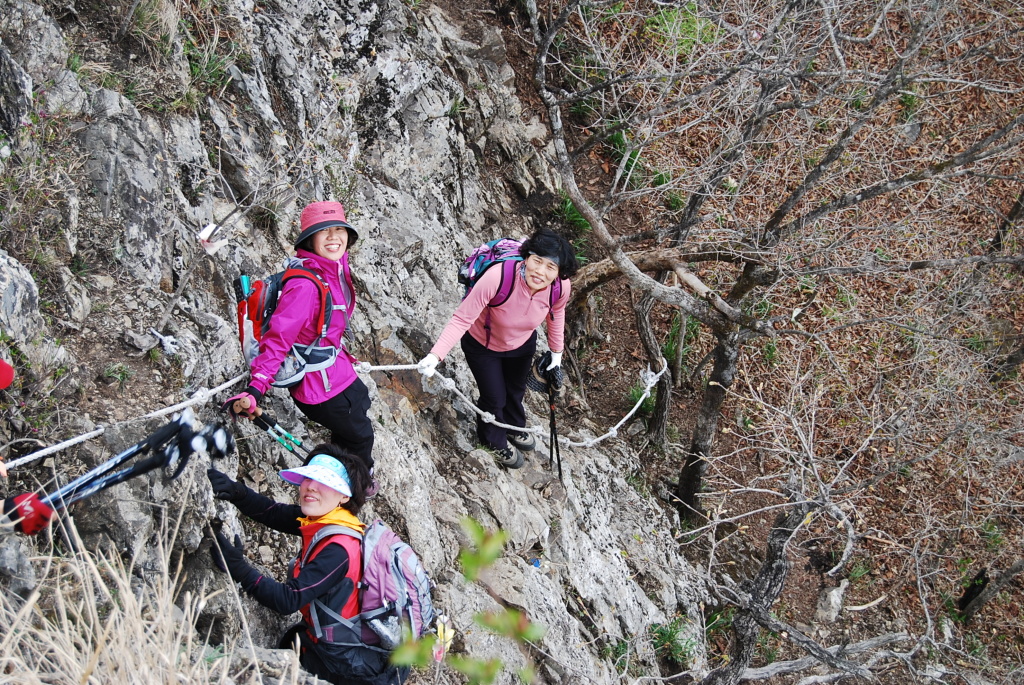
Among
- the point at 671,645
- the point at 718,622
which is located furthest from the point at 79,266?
the point at 718,622

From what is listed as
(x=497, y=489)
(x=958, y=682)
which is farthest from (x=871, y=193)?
(x=958, y=682)

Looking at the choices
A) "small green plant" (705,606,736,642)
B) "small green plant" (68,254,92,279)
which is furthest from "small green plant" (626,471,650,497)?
"small green plant" (68,254,92,279)

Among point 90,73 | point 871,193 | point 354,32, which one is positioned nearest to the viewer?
point 90,73

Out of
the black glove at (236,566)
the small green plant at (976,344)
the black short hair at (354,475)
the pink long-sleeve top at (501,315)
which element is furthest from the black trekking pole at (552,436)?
the small green plant at (976,344)

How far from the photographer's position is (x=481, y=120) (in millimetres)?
8023

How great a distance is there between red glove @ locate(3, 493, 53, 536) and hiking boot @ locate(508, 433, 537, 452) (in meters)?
3.66

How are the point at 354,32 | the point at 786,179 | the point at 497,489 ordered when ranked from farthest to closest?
the point at 786,179, the point at 354,32, the point at 497,489

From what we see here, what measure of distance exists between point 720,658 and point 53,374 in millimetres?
6139

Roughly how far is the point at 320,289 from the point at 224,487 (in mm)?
1092

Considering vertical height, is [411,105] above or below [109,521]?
above

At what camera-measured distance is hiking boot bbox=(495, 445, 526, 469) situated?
19.5ft

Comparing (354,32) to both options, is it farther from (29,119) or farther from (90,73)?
(29,119)

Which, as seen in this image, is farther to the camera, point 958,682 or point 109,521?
point 958,682

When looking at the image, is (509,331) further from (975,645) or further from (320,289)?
(975,645)
